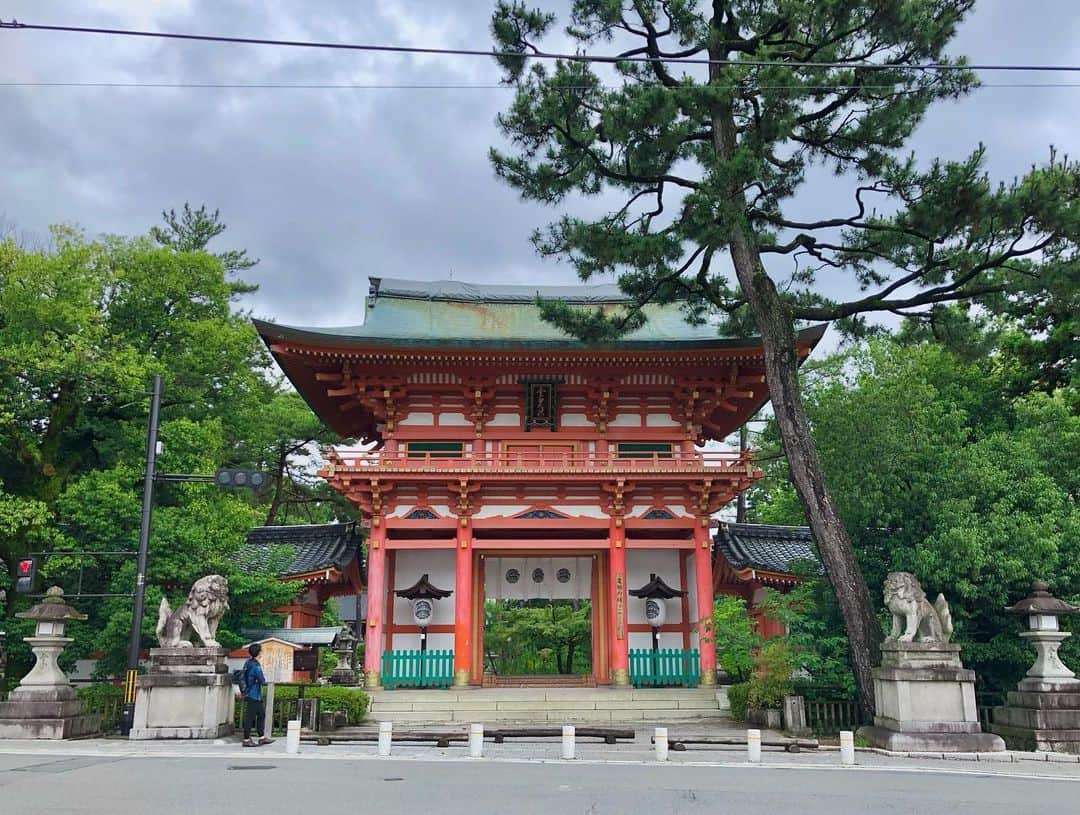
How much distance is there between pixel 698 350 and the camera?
760 inches

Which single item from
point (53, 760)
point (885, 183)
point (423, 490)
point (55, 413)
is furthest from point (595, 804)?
point (55, 413)

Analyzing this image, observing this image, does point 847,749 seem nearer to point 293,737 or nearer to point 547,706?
point 547,706

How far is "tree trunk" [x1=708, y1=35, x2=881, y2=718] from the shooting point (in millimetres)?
13750

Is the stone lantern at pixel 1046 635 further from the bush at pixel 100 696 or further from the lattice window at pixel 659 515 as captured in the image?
the bush at pixel 100 696

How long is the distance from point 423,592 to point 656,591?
5813 mm

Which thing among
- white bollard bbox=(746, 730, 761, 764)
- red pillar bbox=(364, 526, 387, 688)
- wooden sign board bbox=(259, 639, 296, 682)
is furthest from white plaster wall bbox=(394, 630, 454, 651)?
white bollard bbox=(746, 730, 761, 764)

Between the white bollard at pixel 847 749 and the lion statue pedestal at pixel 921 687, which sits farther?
the lion statue pedestal at pixel 921 687

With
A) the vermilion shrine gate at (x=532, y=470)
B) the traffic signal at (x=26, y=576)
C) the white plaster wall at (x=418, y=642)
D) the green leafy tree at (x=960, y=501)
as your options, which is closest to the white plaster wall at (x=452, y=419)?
the vermilion shrine gate at (x=532, y=470)

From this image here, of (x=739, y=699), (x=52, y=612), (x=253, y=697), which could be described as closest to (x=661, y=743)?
(x=739, y=699)

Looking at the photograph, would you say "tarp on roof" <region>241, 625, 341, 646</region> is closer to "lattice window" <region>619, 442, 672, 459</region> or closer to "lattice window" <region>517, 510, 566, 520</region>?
"lattice window" <region>517, 510, 566, 520</region>

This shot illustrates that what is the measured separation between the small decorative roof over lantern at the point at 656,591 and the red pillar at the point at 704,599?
70 cm

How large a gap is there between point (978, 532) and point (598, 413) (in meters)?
9.42

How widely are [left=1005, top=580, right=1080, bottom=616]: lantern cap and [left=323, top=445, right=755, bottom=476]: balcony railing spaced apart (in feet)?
22.4

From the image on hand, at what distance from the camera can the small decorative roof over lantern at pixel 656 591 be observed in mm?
20062
